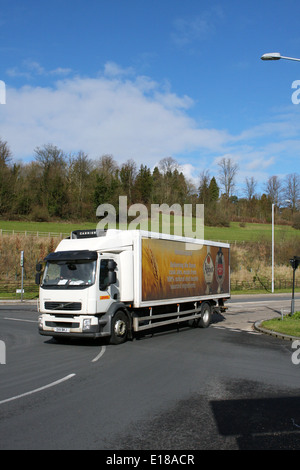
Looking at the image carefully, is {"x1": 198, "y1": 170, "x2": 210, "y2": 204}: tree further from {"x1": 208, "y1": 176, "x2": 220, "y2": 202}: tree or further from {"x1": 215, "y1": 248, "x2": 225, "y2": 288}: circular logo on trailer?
{"x1": 215, "y1": 248, "x2": 225, "y2": 288}: circular logo on trailer

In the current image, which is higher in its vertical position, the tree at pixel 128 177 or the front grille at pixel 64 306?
the tree at pixel 128 177

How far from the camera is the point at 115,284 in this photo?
42.4 ft

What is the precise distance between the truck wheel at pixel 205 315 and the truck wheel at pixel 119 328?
5230mm

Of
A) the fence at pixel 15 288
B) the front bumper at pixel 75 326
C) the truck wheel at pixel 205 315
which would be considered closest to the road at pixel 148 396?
the front bumper at pixel 75 326

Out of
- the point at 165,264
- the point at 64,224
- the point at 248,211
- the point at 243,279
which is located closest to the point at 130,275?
the point at 165,264

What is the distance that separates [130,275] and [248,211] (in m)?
82.0

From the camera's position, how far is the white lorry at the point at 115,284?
39.3 ft

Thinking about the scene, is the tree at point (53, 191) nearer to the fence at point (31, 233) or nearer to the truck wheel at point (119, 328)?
the fence at point (31, 233)

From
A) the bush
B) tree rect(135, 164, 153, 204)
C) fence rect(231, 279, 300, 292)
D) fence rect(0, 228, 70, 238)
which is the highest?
tree rect(135, 164, 153, 204)

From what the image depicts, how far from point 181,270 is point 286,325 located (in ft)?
16.2

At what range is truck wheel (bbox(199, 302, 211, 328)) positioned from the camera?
1755cm

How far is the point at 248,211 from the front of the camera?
92.3 meters

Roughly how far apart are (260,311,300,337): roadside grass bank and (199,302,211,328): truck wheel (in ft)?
7.19

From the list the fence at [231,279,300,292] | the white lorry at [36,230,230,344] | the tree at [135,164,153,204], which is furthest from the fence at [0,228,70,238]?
the white lorry at [36,230,230,344]
